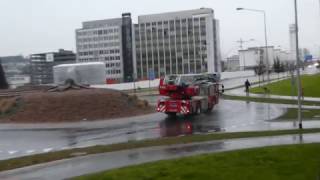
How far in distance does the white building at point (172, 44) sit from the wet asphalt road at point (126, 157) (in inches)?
5003

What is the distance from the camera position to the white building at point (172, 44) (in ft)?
487

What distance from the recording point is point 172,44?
15025 cm

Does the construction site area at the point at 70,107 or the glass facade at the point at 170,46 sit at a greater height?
the glass facade at the point at 170,46

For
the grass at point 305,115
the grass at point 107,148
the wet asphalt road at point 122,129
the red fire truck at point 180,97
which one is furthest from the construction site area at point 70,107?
the grass at point 107,148

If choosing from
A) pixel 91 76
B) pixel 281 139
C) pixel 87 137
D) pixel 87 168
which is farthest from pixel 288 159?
pixel 91 76

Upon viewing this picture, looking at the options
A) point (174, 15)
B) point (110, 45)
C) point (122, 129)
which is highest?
point (174, 15)

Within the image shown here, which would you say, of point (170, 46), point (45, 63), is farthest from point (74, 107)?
point (45, 63)

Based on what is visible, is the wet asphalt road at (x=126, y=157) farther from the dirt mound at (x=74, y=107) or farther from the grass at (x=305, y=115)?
the dirt mound at (x=74, y=107)

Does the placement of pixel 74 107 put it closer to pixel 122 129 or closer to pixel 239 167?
pixel 122 129

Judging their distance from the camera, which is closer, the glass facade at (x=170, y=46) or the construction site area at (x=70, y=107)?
the construction site area at (x=70, y=107)

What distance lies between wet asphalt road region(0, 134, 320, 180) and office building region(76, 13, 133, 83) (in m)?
120

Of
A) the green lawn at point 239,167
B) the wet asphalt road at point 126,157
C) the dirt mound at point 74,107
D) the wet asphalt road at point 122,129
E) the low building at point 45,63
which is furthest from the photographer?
the low building at point 45,63

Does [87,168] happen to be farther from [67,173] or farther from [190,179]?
[190,179]

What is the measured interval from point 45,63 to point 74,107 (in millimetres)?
121155
